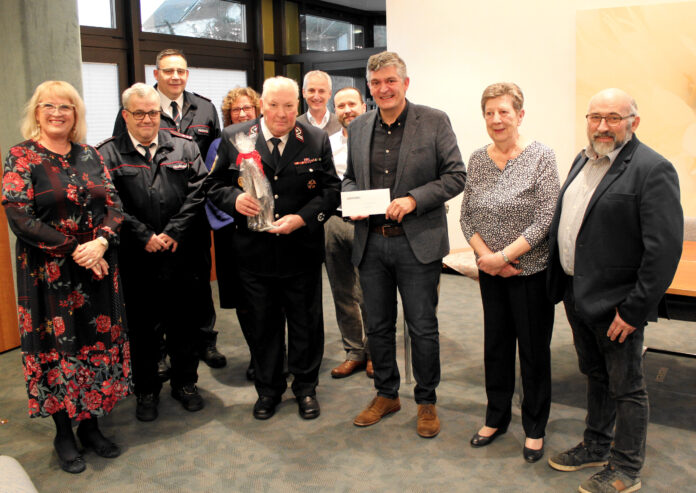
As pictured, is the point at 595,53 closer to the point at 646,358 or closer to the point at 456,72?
the point at 456,72

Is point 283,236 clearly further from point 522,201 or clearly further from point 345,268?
point 522,201

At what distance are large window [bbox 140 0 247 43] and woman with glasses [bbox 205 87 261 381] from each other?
10.7ft

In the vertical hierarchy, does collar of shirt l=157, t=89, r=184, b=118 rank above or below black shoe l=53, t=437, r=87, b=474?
above

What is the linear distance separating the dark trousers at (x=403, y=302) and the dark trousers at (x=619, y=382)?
0.66m

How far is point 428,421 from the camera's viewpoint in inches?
118

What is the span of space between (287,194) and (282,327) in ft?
2.29

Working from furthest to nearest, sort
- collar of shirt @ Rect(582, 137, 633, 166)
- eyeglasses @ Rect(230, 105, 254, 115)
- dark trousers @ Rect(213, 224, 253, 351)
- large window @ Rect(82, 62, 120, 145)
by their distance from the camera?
large window @ Rect(82, 62, 120, 145)
eyeglasses @ Rect(230, 105, 254, 115)
dark trousers @ Rect(213, 224, 253, 351)
collar of shirt @ Rect(582, 137, 633, 166)

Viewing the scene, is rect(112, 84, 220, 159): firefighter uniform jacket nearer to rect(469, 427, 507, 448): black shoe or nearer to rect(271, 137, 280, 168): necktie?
rect(271, 137, 280, 168): necktie

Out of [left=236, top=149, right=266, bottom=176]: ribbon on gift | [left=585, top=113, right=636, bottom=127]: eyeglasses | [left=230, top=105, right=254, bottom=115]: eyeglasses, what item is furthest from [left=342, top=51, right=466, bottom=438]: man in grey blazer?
[left=230, top=105, right=254, bottom=115]: eyeglasses

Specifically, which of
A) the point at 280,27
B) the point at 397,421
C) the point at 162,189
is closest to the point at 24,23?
the point at 162,189

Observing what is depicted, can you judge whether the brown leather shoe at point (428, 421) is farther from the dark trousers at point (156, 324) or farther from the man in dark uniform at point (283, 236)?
the dark trousers at point (156, 324)

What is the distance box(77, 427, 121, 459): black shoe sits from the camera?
2898 mm

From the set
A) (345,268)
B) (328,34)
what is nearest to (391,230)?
(345,268)

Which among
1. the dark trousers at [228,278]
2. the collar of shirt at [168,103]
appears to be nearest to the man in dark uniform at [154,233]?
the dark trousers at [228,278]
